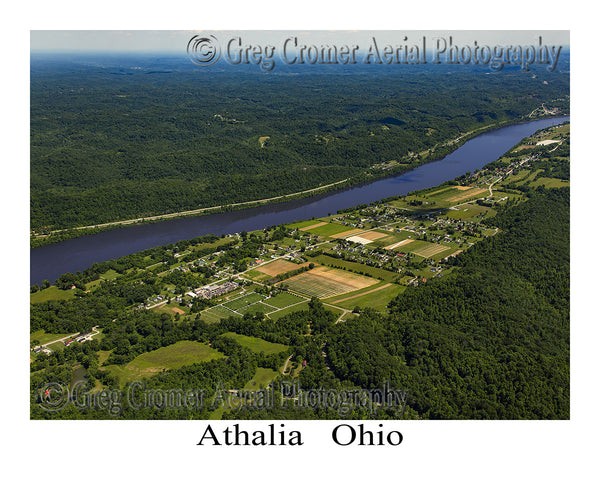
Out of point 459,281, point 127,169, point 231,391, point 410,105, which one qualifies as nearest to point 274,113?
point 410,105

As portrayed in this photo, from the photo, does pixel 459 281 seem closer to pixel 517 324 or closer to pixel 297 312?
pixel 517 324

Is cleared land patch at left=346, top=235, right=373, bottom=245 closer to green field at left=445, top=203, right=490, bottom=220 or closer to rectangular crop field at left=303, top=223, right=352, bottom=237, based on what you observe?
rectangular crop field at left=303, top=223, right=352, bottom=237

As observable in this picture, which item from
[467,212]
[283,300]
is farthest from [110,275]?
[467,212]

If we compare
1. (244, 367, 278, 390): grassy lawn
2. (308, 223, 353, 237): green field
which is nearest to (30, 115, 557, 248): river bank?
(308, 223, 353, 237): green field

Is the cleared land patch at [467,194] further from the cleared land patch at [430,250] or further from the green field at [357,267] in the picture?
the green field at [357,267]

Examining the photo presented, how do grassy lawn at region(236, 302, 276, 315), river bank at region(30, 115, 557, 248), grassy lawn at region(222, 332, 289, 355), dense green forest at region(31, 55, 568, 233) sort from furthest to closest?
dense green forest at region(31, 55, 568, 233)
river bank at region(30, 115, 557, 248)
grassy lawn at region(236, 302, 276, 315)
grassy lawn at region(222, 332, 289, 355)

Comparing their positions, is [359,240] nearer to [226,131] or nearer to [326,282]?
[326,282]
